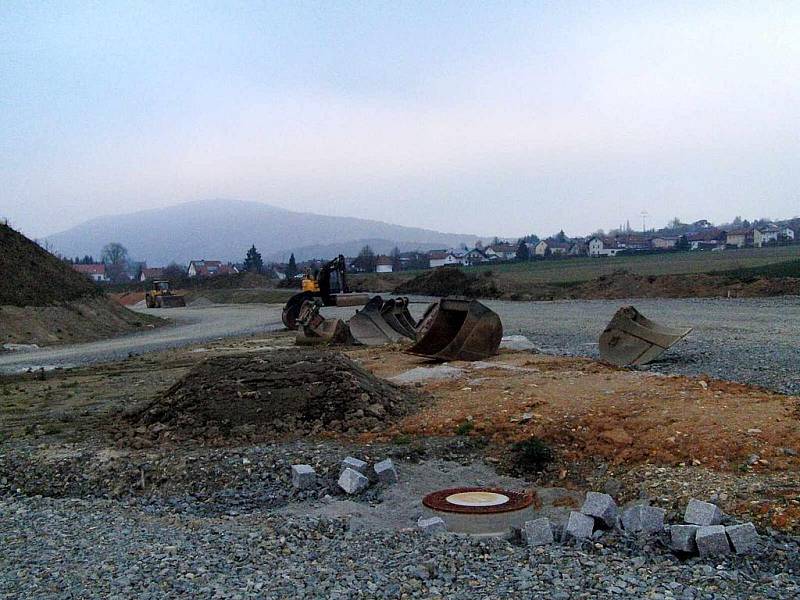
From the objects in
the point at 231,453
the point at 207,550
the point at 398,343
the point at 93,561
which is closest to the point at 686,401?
the point at 231,453

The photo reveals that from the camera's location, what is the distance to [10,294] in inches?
1225

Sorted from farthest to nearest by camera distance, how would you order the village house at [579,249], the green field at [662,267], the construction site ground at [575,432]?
the village house at [579,249] < the green field at [662,267] < the construction site ground at [575,432]

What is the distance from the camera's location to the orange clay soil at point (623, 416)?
7.88m

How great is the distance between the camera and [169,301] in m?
59.9

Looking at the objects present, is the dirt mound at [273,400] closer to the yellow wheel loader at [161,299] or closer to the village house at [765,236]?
the yellow wheel loader at [161,299]

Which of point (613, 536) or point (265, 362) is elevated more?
point (265, 362)

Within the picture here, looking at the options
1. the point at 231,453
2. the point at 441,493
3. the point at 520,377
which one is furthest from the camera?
the point at 520,377

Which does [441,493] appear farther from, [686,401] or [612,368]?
[612,368]

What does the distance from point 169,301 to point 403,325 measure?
39644mm

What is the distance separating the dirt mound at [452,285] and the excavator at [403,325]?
1689 centimetres

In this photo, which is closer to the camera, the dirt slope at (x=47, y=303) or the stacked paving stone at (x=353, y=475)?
the stacked paving stone at (x=353, y=475)

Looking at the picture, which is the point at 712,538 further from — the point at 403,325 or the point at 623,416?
the point at 403,325

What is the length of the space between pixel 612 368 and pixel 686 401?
167 inches

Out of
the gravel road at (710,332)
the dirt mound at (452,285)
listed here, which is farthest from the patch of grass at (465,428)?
the dirt mound at (452,285)
